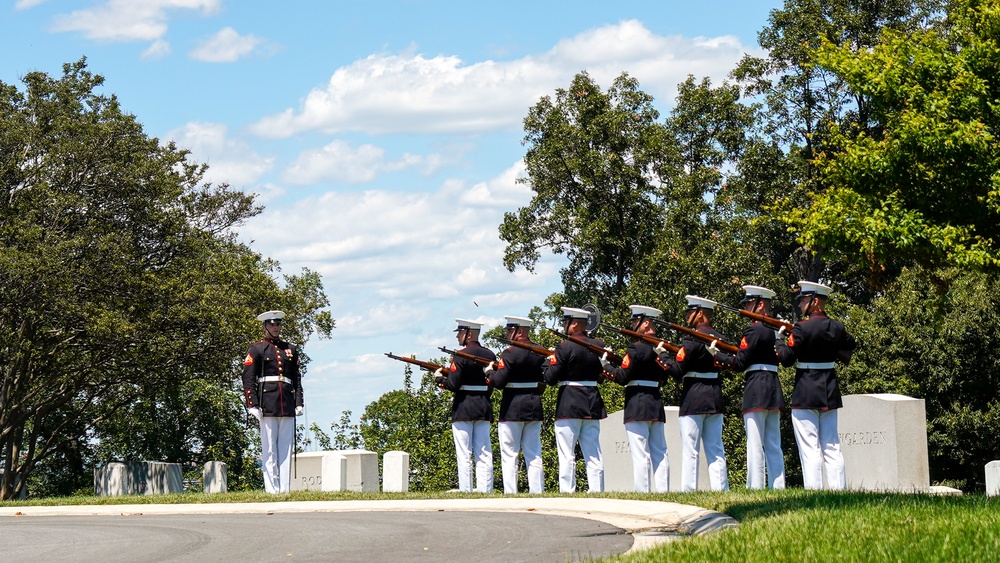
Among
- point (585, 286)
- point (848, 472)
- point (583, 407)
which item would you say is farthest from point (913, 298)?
point (583, 407)

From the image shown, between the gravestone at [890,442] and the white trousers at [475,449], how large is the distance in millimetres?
4458

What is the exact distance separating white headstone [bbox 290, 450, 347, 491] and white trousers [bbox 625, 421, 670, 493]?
22.0 ft

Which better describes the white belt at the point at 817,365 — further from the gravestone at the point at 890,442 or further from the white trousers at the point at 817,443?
the gravestone at the point at 890,442

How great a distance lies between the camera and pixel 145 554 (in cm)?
924

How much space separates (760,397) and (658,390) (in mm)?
1333

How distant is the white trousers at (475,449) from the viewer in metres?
16.7

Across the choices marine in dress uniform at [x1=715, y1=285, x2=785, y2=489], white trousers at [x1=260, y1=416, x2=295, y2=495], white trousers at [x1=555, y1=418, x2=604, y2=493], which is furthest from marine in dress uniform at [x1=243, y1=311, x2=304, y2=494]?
marine in dress uniform at [x1=715, y1=285, x2=785, y2=489]

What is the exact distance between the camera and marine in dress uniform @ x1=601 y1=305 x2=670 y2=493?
49.8ft

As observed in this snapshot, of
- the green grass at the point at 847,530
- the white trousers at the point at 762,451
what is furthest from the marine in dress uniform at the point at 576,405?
the green grass at the point at 847,530

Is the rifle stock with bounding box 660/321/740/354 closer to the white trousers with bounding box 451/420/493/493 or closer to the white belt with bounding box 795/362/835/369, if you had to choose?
the white belt with bounding box 795/362/835/369

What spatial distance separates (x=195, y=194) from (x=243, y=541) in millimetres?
26851

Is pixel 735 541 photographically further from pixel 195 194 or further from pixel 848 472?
pixel 195 194

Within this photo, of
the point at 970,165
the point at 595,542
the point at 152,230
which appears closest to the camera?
the point at 595,542

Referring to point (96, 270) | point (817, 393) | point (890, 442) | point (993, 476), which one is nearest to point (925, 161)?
point (993, 476)
